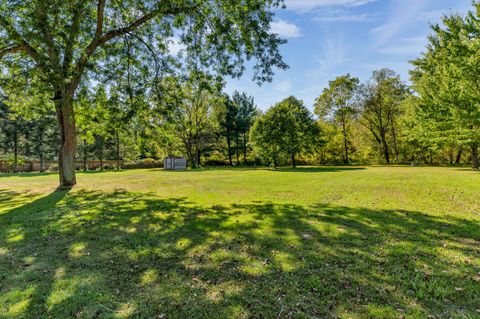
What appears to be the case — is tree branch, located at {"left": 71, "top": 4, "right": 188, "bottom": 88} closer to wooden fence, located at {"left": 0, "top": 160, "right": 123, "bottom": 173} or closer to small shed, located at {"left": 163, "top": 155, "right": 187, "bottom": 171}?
small shed, located at {"left": 163, "top": 155, "right": 187, "bottom": 171}

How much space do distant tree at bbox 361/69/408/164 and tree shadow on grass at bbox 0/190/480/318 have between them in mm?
36057

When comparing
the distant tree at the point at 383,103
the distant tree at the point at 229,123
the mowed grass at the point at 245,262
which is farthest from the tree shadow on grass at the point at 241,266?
the distant tree at the point at 383,103

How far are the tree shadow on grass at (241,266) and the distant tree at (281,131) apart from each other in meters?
21.2

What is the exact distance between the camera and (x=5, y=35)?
9.89 meters

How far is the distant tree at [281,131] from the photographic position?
27547 millimetres

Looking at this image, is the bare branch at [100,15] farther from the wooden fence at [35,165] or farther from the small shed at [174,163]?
the wooden fence at [35,165]

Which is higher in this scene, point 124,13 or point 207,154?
point 124,13

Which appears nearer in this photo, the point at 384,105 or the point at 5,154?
the point at 5,154

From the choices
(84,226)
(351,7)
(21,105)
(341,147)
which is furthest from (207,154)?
(84,226)

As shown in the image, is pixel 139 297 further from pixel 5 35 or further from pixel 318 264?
pixel 5 35

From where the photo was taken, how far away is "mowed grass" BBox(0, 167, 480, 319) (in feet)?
9.46

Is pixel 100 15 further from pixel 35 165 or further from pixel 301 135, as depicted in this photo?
pixel 35 165

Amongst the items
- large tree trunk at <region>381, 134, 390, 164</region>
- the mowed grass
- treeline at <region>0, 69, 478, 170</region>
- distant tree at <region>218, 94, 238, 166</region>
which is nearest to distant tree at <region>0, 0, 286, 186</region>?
the mowed grass

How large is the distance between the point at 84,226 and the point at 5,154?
1426 inches
